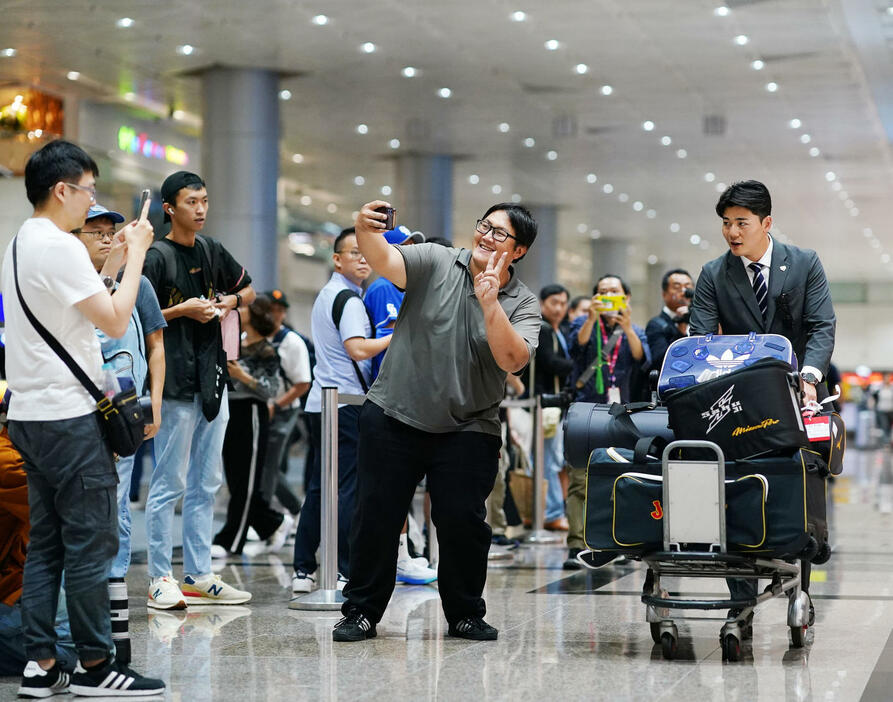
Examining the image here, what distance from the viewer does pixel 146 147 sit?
2114 centimetres

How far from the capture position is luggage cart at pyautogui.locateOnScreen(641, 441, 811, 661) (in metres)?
4.04

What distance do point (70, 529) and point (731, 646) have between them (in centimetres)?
224

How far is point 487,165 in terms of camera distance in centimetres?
2595

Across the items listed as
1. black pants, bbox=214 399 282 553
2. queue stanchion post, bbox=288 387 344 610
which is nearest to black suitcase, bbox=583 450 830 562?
queue stanchion post, bbox=288 387 344 610

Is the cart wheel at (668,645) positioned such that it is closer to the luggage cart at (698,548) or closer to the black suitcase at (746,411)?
the luggage cart at (698,548)

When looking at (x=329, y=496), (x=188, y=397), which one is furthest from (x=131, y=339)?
(x=329, y=496)

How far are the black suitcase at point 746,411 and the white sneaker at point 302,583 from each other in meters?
2.36

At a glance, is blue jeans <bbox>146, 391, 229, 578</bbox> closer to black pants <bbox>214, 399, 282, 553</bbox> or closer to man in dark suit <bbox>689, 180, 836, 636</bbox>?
black pants <bbox>214, 399, 282, 553</bbox>

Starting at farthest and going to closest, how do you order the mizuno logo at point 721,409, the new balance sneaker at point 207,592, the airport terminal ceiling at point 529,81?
1. the airport terminal ceiling at point 529,81
2. the new balance sneaker at point 207,592
3. the mizuno logo at point 721,409

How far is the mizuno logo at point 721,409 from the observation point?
4.13m

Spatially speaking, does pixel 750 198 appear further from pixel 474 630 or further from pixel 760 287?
pixel 474 630

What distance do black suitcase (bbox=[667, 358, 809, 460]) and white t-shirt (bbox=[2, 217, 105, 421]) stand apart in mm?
2014

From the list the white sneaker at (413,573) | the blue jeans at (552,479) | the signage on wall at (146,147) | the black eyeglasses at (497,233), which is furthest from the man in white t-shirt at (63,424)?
the signage on wall at (146,147)

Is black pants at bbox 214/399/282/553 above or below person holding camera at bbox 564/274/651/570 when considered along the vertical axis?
below
